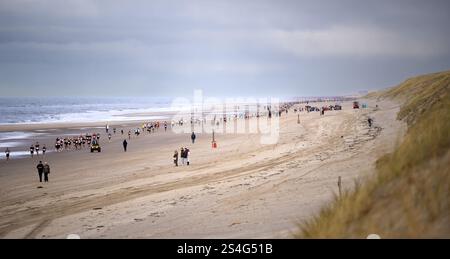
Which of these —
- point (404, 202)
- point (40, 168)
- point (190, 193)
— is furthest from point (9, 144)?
point (404, 202)

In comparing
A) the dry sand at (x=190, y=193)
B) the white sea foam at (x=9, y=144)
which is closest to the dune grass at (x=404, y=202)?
the dry sand at (x=190, y=193)

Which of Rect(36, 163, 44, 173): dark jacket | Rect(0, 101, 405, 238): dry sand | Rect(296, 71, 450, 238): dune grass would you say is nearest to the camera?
Rect(296, 71, 450, 238): dune grass

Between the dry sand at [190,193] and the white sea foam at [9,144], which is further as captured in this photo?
the white sea foam at [9,144]

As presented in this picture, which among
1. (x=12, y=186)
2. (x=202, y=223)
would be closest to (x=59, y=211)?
(x=202, y=223)

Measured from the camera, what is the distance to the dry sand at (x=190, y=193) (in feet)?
33.6

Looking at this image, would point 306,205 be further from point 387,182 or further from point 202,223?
point 387,182

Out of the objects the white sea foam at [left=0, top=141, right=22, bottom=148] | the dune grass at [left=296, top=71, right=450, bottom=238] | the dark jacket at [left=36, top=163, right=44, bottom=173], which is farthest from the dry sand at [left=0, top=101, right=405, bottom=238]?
the white sea foam at [left=0, top=141, right=22, bottom=148]

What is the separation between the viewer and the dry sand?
33.6 ft

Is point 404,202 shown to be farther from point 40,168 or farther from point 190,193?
point 40,168

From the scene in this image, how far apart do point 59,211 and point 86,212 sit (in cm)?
141

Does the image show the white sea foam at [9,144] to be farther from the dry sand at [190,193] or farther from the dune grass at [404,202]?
the dune grass at [404,202]

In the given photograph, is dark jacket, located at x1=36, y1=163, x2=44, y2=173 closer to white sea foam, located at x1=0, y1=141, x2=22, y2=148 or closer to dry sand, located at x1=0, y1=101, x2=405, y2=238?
dry sand, located at x1=0, y1=101, x2=405, y2=238

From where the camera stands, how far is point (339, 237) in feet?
18.6

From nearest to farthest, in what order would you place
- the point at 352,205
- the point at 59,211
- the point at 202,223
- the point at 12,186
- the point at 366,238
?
the point at 366,238, the point at 352,205, the point at 202,223, the point at 59,211, the point at 12,186
